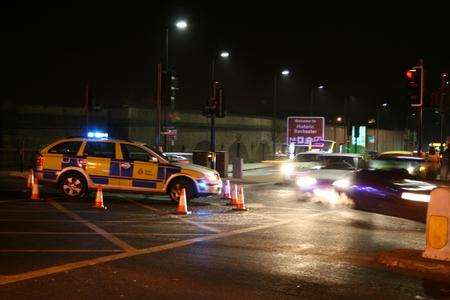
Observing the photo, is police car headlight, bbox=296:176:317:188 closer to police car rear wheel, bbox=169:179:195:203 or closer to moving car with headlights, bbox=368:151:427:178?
moving car with headlights, bbox=368:151:427:178

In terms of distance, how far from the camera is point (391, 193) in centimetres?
1348

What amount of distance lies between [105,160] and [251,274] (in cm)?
949

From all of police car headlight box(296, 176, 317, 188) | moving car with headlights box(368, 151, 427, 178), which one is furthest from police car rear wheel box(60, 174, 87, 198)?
moving car with headlights box(368, 151, 427, 178)

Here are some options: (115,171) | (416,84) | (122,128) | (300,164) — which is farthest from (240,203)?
(122,128)

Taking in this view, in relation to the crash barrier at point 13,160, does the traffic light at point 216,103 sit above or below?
above

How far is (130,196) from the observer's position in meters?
18.9

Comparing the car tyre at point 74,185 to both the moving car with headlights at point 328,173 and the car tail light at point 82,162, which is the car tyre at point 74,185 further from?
the moving car with headlights at point 328,173

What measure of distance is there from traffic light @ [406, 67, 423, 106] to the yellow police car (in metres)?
8.45

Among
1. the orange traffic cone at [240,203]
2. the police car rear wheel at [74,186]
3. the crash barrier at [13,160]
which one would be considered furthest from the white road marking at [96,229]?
the crash barrier at [13,160]

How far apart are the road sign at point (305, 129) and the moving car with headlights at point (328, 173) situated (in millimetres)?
14678

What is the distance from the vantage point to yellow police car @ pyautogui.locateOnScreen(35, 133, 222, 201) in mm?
16734

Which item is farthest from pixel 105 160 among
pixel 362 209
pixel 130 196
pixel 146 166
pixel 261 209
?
pixel 362 209

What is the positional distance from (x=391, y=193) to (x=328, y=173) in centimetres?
608

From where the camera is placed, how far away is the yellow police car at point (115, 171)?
16734mm
